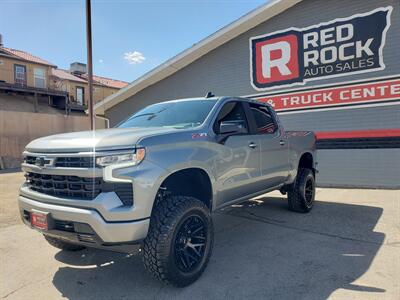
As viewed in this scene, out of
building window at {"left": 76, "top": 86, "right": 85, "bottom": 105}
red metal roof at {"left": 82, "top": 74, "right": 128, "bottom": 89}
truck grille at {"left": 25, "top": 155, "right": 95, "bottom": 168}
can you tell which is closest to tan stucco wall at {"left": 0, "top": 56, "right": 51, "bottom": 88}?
building window at {"left": 76, "top": 86, "right": 85, "bottom": 105}

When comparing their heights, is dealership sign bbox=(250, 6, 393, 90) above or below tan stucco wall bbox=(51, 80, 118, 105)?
below

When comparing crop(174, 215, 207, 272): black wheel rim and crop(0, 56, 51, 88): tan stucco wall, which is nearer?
crop(174, 215, 207, 272): black wheel rim

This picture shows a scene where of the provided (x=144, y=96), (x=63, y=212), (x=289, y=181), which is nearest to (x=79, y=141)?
(x=63, y=212)

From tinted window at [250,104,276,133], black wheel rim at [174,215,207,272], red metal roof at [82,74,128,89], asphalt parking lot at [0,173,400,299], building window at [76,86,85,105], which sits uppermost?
red metal roof at [82,74,128,89]

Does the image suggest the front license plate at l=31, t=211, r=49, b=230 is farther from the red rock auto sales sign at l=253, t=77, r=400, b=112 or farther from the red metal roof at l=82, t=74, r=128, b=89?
the red metal roof at l=82, t=74, r=128, b=89

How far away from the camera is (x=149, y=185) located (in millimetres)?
3072

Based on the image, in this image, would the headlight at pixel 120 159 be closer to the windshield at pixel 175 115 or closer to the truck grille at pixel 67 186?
the truck grille at pixel 67 186

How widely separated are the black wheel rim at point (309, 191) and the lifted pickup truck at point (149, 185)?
2296mm

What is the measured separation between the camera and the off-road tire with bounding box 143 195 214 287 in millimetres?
3174

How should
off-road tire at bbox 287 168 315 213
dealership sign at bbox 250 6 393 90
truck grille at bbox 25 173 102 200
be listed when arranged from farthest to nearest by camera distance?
dealership sign at bbox 250 6 393 90
off-road tire at bbox 287 168 315 213
truck grille at bbox 25 173 102 200

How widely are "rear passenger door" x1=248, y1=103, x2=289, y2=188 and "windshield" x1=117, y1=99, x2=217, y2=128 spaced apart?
921mm

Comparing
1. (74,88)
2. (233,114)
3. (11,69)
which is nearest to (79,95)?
(74,88)

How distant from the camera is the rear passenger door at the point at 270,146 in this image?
5.02 m

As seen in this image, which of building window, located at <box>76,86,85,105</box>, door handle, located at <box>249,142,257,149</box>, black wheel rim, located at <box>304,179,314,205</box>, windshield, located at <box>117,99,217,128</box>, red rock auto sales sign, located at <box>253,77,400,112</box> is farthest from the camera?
building window, located at <box>76,86,85,105</box>
